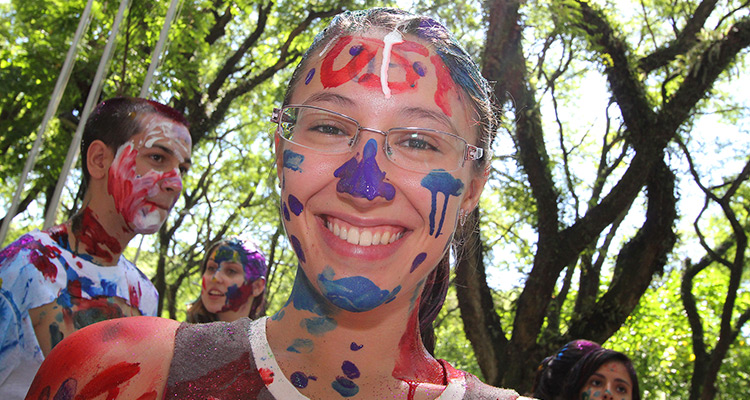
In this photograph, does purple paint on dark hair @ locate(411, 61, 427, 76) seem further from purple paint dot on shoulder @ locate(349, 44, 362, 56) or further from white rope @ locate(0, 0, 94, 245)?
white rope @ locate(0, 0, 94, 245)

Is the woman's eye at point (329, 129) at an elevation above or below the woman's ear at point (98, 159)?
above

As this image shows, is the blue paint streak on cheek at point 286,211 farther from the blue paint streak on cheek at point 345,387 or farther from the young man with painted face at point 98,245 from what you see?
the young man with painted face at point 98,245

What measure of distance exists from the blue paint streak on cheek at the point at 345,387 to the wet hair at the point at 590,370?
2.61 m

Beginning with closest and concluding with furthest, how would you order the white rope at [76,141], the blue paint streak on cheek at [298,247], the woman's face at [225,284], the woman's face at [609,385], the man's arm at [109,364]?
the man's arm at [109,364] → the blue paint streak on cheek at [298,247] → the woman's face at [609,385] → the woman's face at [225,284] → the white rope at [76,141]

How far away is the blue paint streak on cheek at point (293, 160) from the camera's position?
4.94 ft

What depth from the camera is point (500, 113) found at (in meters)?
2.04

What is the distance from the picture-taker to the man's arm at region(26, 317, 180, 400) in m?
1.28

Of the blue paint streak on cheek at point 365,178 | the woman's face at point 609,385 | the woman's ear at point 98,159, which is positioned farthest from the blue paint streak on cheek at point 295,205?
the woman's face at point 609,385

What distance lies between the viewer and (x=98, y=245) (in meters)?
2.82

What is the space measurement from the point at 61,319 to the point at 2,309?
21cm

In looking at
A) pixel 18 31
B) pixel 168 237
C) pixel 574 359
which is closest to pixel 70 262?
pixel 574 359

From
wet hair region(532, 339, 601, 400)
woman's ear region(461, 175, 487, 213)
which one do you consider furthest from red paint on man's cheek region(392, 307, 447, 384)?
wet hair region(532, 339, 601, 400)

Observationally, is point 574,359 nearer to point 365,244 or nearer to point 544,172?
point 365,244

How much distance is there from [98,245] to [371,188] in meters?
1.83
